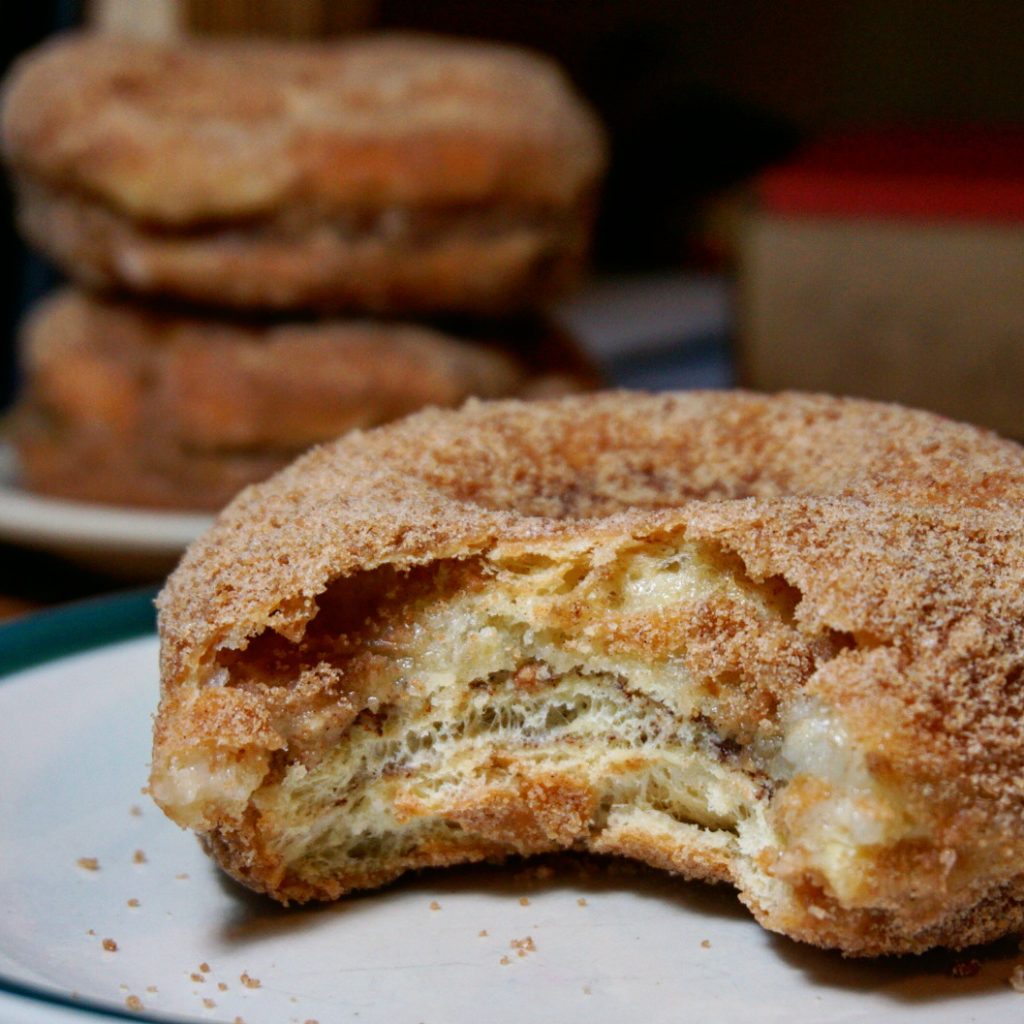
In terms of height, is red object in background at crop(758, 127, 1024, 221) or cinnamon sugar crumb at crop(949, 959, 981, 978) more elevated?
cinnamon sugar crumb at crop(949, 959, 981, 978)

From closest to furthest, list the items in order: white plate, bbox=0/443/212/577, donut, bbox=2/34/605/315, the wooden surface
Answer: white plate, bbox=0/443/212/577 → donut, bbox=2/34/605/315 → the wooden surface

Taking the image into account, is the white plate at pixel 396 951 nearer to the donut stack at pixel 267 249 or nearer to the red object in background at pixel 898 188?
the donut stack at pixel 267 249

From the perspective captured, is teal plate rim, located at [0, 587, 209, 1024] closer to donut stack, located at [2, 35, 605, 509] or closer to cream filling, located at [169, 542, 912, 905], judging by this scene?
cream filling, located at [169, 542, 912, 905]

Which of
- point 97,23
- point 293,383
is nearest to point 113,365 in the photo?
point 293,383

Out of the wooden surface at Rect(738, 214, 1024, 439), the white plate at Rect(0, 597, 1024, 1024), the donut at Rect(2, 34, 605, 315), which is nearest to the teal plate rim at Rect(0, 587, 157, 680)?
the white plate at Rect(0, 597, 1024, 1024)

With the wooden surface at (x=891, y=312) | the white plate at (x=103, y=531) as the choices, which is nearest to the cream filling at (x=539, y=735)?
the white plate at (x=103, y=531)

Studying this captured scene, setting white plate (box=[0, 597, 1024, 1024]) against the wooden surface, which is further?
the wooden surface

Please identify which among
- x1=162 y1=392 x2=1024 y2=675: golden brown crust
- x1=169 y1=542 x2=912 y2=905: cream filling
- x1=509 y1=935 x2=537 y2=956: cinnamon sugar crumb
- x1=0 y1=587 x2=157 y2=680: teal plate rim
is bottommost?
x1=0 y1=587 x2=157 y2=680: teal plate rim
